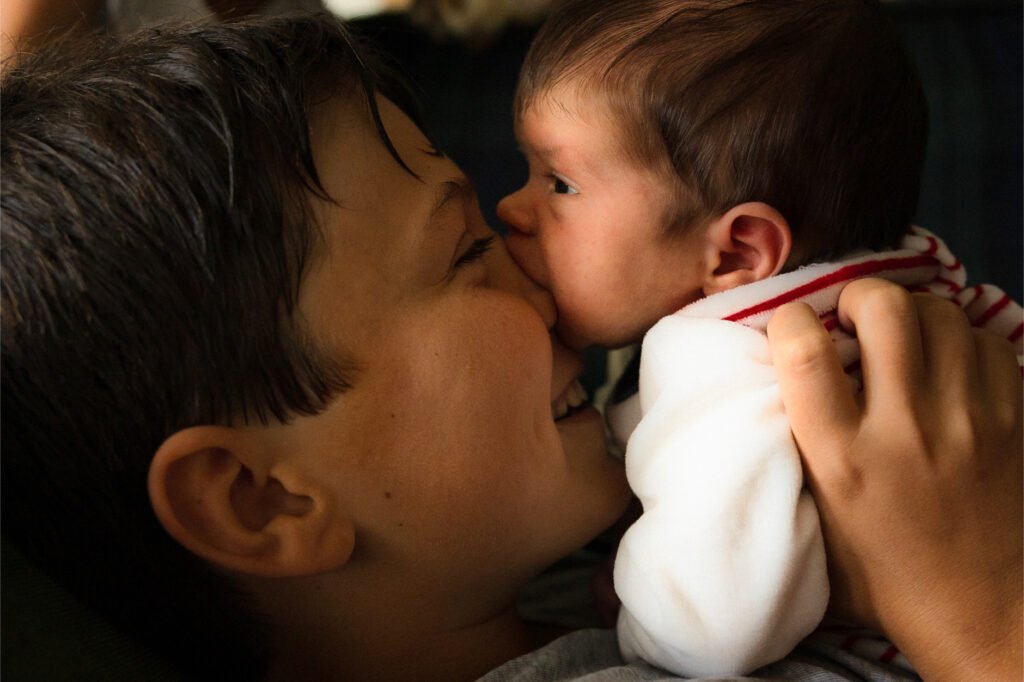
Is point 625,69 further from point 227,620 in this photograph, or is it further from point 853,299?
point 227,620

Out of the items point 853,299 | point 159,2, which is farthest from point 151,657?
point 159,2

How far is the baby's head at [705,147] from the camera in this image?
104 cm

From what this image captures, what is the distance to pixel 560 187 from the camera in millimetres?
1154

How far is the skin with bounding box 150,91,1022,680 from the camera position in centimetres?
87

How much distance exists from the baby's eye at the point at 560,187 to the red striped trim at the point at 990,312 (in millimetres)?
545

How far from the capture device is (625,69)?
3.46ft

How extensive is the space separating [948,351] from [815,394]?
209 mm

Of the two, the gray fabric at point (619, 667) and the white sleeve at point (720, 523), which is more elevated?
the white sleeve at point (720, 523)

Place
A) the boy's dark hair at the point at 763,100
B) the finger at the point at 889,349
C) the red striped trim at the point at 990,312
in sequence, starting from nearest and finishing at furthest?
the finger at the point at 889,349
the boy's dark hair at the point at 763,100
the red striped trim at the point at 990,312

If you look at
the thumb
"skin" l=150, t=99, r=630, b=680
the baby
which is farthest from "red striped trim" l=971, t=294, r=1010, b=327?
"skin" l=150, t=99, r=630, b=680

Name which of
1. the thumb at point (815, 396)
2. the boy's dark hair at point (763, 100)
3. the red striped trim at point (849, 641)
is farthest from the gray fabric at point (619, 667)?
the boy's dark hair at point (763, 100)

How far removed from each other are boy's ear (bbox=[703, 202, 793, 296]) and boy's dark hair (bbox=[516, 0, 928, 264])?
0.7 inches

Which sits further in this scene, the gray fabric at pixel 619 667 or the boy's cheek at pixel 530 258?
the boy's cheek at pixel 530 258

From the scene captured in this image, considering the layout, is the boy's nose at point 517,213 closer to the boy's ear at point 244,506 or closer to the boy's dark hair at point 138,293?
the boy's dark hair at point 138,293
